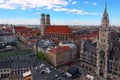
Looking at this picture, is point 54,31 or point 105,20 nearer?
point 105,20

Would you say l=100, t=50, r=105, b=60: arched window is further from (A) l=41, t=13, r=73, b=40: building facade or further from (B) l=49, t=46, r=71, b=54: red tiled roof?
(A) l=41, t=13, r=73, b=40: building facade

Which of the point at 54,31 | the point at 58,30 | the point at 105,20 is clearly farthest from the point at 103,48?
the point at 54,31

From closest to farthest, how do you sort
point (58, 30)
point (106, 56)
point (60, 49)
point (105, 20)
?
1. point (106, 56)
2. point (105, 20)
3. point (60, 49)
4. point (58, 30)

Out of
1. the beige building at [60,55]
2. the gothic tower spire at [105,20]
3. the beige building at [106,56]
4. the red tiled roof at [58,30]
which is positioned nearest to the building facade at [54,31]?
the red tiled roof at [58,30]

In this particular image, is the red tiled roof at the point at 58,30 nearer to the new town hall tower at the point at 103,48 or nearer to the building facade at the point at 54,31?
the building facade at the point at 54,31

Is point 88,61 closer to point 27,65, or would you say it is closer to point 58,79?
point 27,65

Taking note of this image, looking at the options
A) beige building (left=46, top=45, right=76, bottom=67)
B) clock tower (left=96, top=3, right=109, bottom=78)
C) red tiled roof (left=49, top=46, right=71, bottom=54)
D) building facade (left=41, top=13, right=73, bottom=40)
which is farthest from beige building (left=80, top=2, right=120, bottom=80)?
building facade (left=41, top=13, right=73, bottom=40)

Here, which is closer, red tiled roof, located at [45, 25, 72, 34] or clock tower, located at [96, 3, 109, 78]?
clock tower, located at [96, 3, 109, 78]

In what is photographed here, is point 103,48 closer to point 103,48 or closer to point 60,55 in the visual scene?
point 103,48

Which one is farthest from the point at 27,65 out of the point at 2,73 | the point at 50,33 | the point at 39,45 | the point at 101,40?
the point at 50,33
